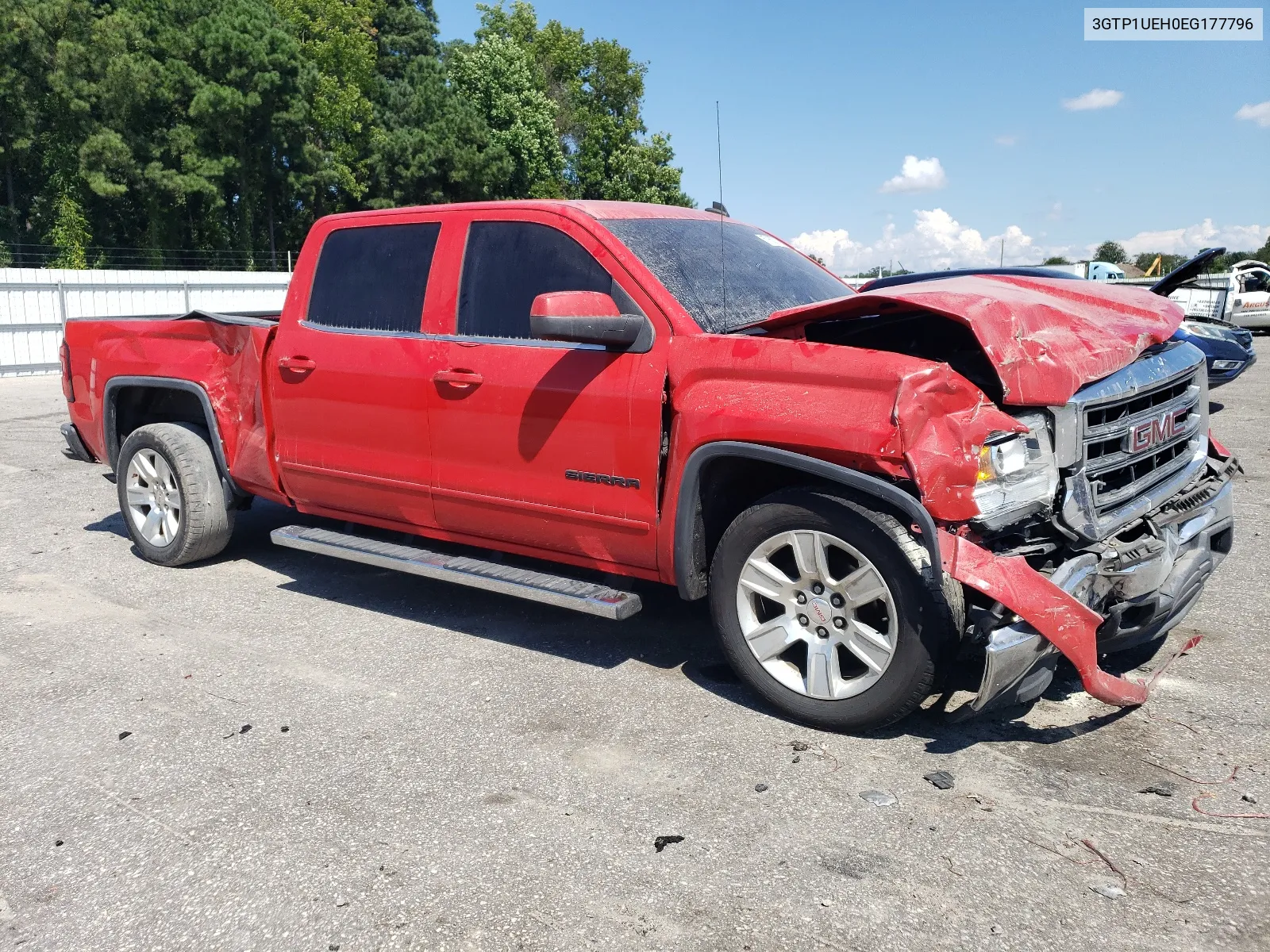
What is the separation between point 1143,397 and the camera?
12.4 ft

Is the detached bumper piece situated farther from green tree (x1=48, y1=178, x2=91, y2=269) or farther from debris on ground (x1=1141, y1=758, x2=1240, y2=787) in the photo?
green tree (x1=48, y1=178, x2=91, y2=269)

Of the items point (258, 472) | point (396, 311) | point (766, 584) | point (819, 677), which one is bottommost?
point (819, 677)

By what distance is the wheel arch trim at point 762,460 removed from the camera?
327 centimetres

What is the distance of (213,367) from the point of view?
5582mm

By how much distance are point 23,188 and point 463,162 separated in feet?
62.4

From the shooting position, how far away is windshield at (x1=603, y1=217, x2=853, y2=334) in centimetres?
418

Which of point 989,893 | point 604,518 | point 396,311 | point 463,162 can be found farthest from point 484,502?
point 463,162

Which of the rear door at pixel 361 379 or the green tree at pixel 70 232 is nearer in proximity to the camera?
the rear door at pixel 361 379

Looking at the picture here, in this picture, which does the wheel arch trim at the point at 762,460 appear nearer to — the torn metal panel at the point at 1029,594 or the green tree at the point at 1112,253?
the torn metal panel at the point at 1029,594

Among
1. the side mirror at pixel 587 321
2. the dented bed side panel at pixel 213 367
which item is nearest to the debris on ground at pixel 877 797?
the side mirror at pixel 587 321

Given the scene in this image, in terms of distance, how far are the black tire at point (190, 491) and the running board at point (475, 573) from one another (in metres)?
0.75

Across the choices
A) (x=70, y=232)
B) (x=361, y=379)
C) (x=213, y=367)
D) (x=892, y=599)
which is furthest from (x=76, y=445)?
(x=70, y=232)

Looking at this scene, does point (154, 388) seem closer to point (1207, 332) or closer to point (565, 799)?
point (565, 799)

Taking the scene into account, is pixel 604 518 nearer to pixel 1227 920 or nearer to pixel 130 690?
pixel 130 690
